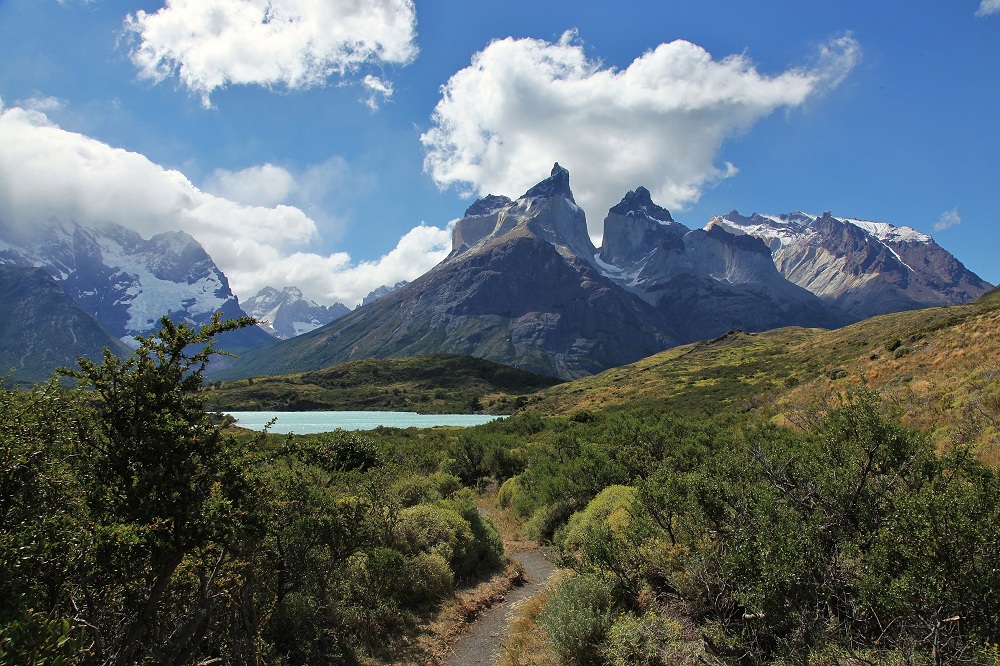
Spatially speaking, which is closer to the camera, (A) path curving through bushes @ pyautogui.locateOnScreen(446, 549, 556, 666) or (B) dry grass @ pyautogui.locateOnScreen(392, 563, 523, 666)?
(B) dry grass @ pyautogui.locateOnScreen(392, 563, 523, 666)

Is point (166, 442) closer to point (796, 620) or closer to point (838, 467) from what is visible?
point (796, 620)

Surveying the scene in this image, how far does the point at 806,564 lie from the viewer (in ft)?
25.7

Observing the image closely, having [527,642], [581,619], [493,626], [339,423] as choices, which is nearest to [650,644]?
[581,619]

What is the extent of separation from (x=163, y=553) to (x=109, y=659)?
3.70ft

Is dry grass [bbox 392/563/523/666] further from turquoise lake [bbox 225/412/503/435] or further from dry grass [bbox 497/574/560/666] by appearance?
turquoise lake [bbox 225/412/503/435]

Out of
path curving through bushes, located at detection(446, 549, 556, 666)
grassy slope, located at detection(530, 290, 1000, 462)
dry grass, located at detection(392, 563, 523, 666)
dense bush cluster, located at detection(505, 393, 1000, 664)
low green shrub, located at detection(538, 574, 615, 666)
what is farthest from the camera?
grassy slope, located at detection(530, 290, 1000, 462)

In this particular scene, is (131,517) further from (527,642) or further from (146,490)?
(527,642)

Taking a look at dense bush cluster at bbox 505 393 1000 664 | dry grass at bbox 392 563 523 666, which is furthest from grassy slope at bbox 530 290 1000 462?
dry grass at bbox 392 563 523 666

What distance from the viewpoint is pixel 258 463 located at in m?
8.85

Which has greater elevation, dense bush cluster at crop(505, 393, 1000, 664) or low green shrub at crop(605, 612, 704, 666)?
dense bush cluster at crop(505, 393, 1000, 664)

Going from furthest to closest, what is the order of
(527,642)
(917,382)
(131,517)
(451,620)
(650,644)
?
(917,382) → (451,620) → (527,642) → (650,644) → (131,517)

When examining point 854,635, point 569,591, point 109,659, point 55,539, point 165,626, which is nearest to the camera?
point 55,539

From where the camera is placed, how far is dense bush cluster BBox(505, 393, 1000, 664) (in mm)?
6621

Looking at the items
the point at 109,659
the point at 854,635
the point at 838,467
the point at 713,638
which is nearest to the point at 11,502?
the point at 109,659
